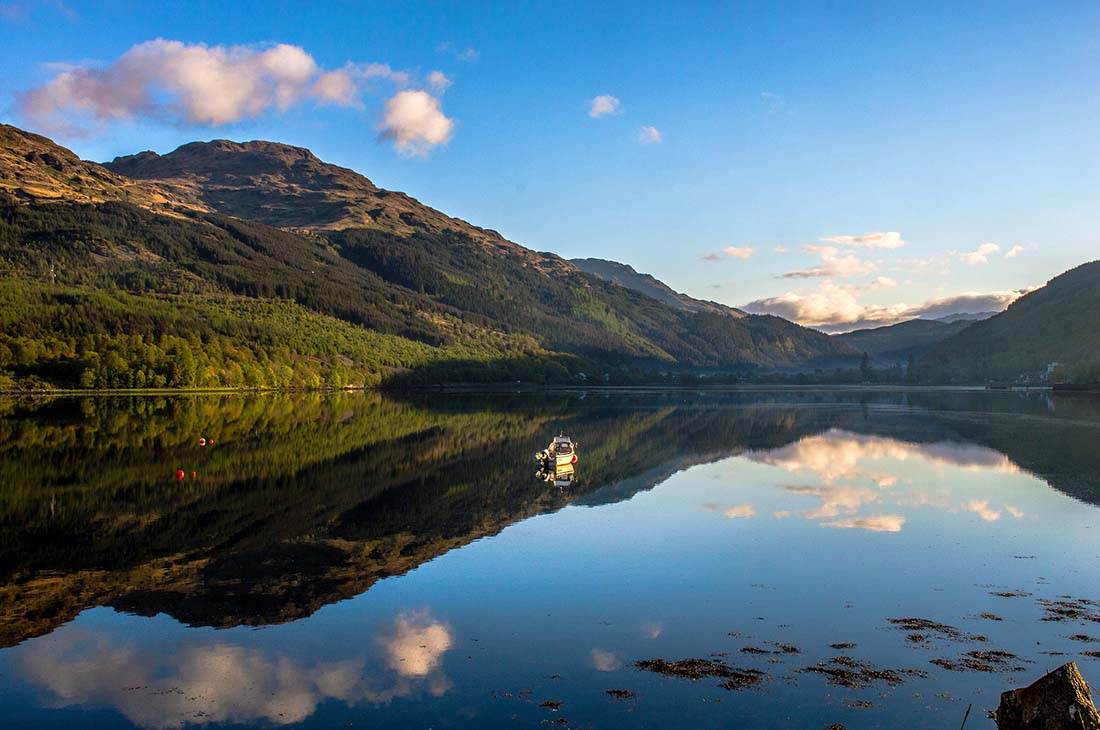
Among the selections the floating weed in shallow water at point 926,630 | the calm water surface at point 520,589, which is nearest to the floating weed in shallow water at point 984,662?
the calm water surface at point 520,589

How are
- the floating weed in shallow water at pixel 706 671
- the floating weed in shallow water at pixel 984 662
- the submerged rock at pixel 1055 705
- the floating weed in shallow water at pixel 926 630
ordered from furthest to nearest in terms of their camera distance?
the floating weed in shallow water at pixel 926 630 < the floating weed in shallow water at pixel 984 662 < the floating weed in shallow water at pixel 706 671 < the submerged rock at pixel 1055 705

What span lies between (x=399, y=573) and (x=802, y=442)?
68.2m

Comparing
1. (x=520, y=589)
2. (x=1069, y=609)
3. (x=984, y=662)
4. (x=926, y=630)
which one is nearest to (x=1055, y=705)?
(x=984, y=662)

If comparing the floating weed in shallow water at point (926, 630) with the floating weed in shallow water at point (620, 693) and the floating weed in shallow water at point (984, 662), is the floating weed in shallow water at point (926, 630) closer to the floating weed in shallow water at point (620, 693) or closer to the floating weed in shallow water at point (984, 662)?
the floating weed in shallow water at point (984, 662)

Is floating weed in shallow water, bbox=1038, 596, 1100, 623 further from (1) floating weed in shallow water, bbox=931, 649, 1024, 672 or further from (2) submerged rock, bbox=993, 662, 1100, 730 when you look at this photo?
(2) submerged rock, bbox=993, 662, 1100, 730

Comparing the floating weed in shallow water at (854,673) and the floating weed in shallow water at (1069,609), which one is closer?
the floating weed in shallow water at (854,673)

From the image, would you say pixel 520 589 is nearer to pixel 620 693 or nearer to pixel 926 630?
pixel 620 693

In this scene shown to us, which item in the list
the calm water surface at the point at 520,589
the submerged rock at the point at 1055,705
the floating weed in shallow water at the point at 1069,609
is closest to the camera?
the submerged rock at the point at 1055,705

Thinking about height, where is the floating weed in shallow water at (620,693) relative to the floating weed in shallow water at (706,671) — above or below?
above

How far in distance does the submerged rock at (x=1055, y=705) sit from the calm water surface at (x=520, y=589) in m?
4.58

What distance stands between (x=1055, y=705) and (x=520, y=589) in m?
19.2

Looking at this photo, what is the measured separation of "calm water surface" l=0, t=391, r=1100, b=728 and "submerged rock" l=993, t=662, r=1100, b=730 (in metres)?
4.58

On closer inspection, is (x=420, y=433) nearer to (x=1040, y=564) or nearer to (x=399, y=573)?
(x=399, y=573)

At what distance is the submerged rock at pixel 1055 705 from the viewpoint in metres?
13.1
